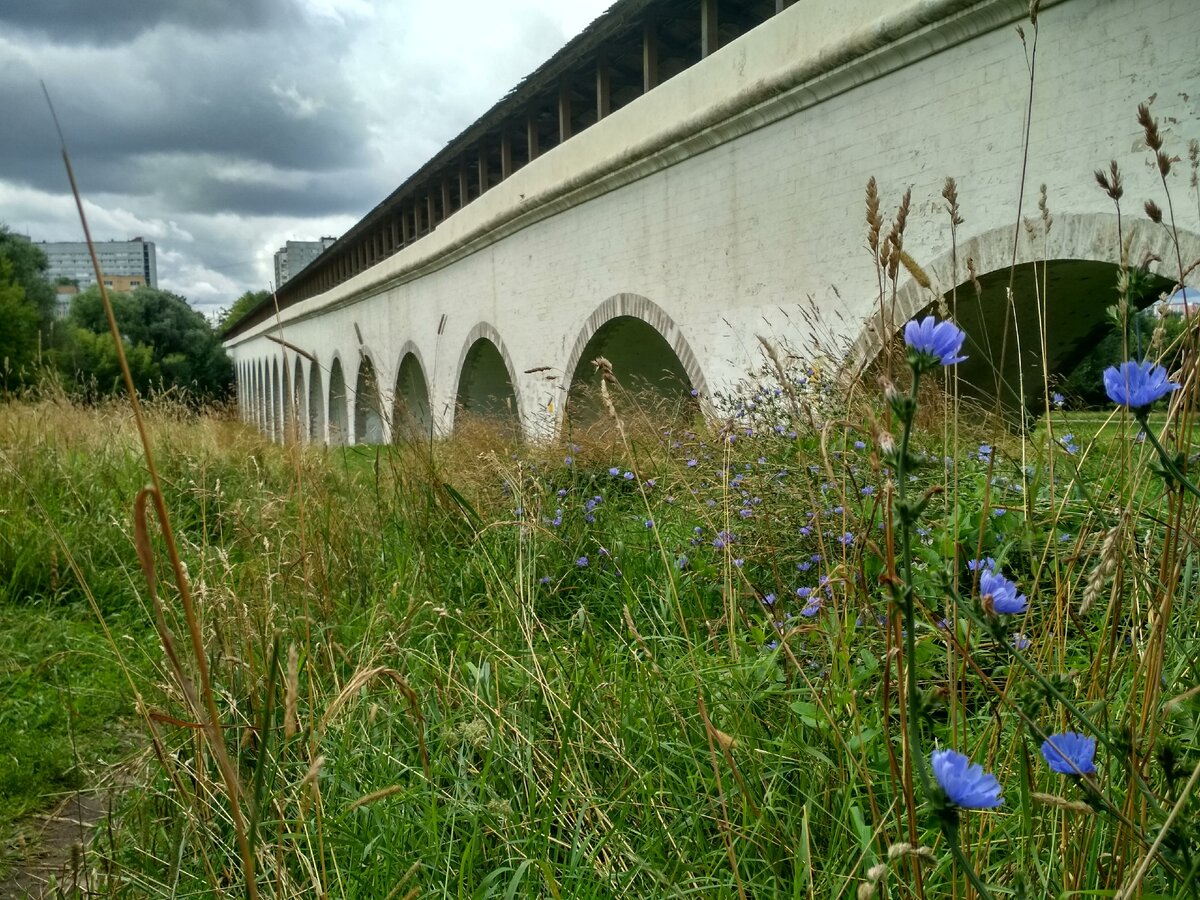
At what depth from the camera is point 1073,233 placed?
418 cm

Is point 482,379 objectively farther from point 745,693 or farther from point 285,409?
point 745,693

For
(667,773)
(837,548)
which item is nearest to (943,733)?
(667,773)

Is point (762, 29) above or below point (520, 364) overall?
above

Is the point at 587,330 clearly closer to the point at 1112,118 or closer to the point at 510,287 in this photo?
the point at 510,287

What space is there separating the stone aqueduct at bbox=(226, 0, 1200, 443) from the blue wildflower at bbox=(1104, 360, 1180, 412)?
60 cm

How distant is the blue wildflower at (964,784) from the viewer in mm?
532

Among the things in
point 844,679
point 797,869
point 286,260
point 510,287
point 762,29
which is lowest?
point 797,869

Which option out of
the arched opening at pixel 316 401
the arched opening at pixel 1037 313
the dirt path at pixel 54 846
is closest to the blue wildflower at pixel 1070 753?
the dirt path at pixel 54 846

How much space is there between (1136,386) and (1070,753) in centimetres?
26

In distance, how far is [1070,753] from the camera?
2.14ft

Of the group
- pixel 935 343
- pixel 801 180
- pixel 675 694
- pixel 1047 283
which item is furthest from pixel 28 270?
pixel 935 343

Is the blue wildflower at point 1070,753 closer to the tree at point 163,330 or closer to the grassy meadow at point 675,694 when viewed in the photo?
the grassy meadow at point 675,694

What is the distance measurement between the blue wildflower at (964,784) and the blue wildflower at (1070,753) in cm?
11

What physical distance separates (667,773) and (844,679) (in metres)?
0.34
